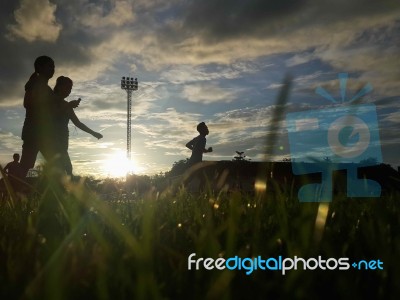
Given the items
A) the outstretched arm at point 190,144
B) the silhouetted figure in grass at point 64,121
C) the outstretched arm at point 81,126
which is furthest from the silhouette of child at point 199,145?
the outstretched arm at point 81,126

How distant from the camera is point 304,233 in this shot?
3.76ft

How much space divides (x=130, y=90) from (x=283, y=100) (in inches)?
2070

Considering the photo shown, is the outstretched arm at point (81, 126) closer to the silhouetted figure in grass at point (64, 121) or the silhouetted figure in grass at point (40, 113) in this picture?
the silhouetted figure in grass at point (64, 121)

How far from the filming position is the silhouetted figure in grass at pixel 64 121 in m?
5.94

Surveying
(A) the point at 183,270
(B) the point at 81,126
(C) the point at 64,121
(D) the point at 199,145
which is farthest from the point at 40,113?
(D) the point at 199,145

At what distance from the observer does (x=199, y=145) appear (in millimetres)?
11508

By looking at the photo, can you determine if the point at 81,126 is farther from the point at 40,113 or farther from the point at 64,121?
the point at 40,113

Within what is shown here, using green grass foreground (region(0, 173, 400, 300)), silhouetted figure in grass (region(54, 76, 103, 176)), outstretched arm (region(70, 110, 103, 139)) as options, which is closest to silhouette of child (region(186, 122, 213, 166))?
silhouetted figure in grass (region(54, 76, 103, 176))

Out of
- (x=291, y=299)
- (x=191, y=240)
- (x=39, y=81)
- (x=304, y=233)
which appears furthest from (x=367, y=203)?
(x=39, y=81)

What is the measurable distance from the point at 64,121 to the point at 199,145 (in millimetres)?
5772

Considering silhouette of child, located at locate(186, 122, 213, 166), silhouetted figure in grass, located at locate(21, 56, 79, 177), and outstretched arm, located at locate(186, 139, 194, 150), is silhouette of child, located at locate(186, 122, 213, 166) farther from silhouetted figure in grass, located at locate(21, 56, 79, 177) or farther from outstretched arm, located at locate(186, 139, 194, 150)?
silhouetted figure in grass, located at locate(21, 56, 79, 177)

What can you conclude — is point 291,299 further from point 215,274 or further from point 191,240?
point 191,240

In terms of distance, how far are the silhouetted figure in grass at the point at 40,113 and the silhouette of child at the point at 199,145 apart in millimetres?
5756

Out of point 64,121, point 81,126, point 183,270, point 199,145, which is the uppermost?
point 199,145
